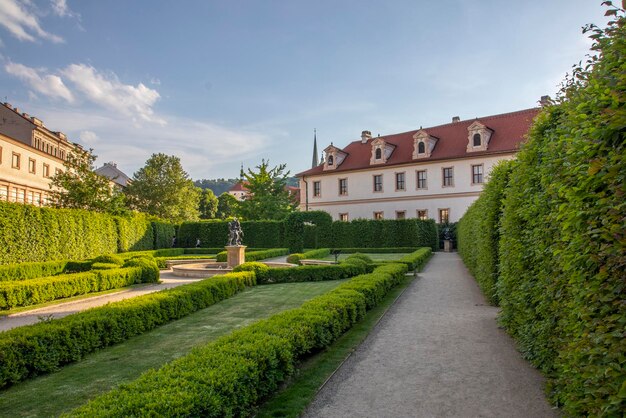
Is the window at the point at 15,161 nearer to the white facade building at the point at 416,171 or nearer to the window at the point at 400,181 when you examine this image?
the white facade building at the point at 416,171

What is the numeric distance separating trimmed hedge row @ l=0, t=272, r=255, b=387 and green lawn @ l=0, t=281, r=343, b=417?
178 mm

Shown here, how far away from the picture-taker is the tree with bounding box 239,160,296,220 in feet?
158

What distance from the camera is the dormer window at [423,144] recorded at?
39219mm

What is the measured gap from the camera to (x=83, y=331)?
707 cm

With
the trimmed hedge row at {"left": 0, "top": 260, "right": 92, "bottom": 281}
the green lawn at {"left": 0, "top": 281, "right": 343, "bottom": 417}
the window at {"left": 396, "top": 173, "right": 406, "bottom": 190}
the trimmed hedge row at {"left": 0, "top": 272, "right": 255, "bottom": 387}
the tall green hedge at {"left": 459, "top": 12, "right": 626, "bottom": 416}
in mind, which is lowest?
the green lawn at {"left": 0, "top": 281, "right": 343, "bottom": 417}

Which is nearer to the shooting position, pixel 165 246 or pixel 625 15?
pixel 625 15

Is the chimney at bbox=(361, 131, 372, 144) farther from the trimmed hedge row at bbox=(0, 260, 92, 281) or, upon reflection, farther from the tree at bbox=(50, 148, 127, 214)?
the trimmed hedge row at bbox=(0, 260, 92, 281)

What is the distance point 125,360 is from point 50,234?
60.5ft

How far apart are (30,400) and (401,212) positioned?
123 ft

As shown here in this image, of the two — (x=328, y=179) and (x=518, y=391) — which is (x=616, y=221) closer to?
(x=518, y=391)

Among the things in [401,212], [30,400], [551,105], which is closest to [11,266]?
[30,400]

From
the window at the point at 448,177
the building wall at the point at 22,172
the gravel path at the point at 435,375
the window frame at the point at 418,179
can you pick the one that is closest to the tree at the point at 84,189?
the building wall at the point at 22,172

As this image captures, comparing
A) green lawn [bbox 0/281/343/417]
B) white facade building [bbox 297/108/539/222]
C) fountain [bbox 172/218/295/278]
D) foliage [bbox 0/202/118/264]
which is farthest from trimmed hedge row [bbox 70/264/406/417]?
white facade building [bbox 297/108/539/222]

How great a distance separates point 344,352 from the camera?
21.9 ft
